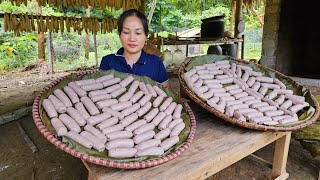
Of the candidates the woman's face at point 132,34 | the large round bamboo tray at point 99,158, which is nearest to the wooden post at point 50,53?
the woman's face at point 132,34

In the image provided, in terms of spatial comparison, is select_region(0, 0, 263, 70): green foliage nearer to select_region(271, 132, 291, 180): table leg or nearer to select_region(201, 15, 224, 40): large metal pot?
select_region(201, 15, 224, 40): large metal pot

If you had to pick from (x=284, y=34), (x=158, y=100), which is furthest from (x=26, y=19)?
(x=284, y=34)

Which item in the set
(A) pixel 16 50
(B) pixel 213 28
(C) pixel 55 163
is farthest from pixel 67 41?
(C) pixel 55 163

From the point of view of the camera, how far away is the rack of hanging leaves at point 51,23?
5285 millimetres

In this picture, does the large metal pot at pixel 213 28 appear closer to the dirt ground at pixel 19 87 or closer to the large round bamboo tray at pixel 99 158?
the dirt ground at pixel 19 87

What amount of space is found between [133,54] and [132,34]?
301 millimetres

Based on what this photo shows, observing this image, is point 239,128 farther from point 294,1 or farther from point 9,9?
point 9,9

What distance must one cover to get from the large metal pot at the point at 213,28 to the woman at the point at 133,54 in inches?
216

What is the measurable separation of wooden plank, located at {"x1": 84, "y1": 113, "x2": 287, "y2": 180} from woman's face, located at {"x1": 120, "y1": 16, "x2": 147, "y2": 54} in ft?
2.96

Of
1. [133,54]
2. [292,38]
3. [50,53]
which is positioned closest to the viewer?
[133,54]

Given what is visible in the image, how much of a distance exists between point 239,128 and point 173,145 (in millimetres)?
728

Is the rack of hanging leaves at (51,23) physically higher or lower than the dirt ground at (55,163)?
higher

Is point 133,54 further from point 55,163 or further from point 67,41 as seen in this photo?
point 67,41

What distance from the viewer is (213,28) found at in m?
7.69
